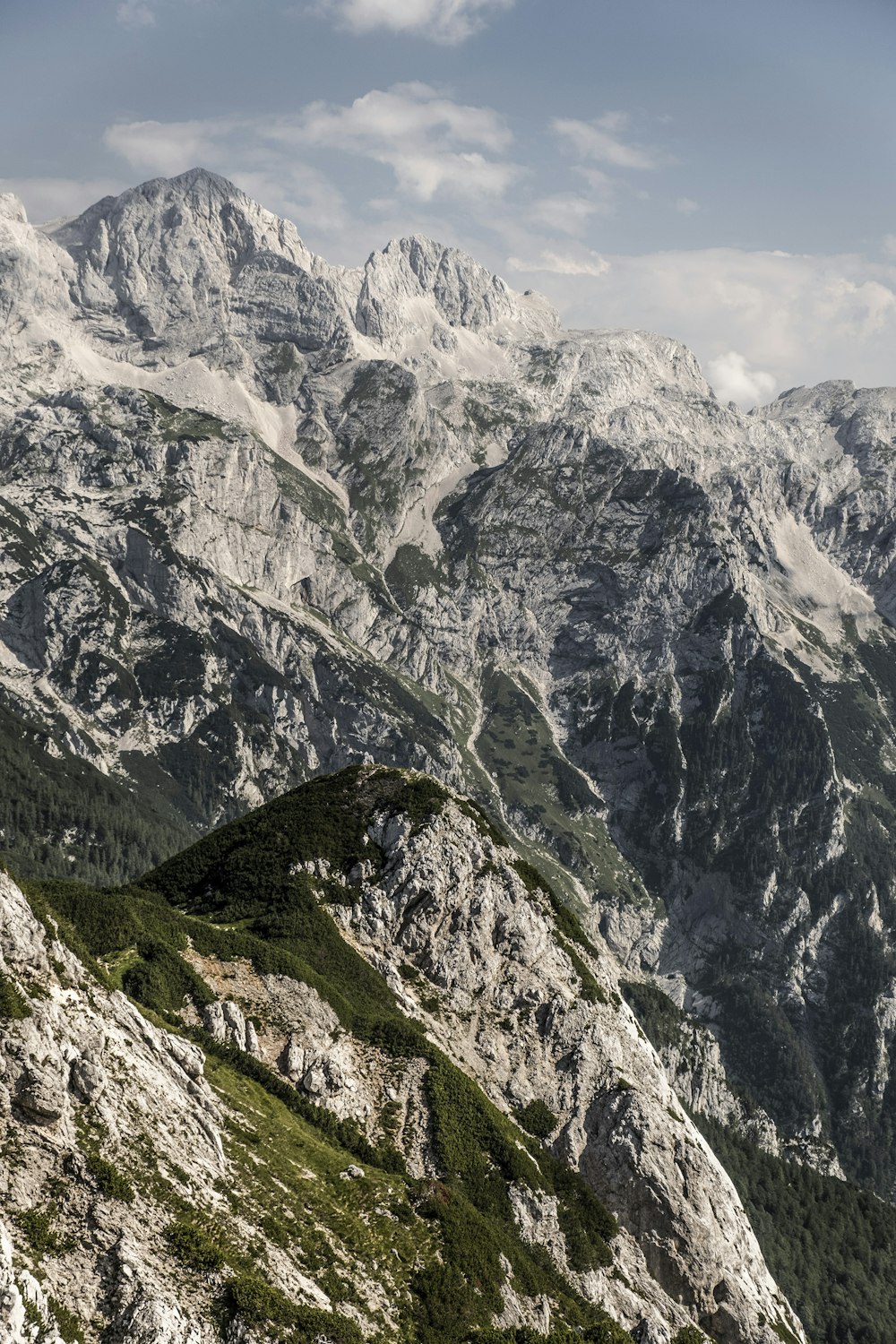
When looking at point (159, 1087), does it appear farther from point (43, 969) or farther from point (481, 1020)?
point (481, 1020)

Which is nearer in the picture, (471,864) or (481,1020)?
(481,1020)

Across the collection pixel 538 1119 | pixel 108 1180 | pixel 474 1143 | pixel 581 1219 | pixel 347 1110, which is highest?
pixel 538 1119

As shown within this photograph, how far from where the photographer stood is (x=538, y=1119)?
354 ft

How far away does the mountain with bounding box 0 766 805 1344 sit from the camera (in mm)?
59156

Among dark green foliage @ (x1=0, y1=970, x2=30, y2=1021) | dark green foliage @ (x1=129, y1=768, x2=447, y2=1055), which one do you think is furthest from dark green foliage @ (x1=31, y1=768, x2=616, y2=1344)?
dark green foliage @ (x1=0, y1=970, x2=30, y2=1021)

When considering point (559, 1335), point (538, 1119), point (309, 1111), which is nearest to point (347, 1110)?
point (309, 1111)

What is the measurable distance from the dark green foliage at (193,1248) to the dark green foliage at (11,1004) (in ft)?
40.9

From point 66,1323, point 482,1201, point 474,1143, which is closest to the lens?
point 66,1323

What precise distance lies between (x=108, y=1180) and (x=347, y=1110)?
3859cm

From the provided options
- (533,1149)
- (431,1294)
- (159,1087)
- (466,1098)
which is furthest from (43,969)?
(533,1149)

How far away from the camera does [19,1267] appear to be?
52.9 m

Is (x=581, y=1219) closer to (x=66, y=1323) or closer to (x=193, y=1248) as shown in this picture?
(x=193, y=1248)

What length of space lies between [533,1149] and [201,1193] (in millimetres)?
44378

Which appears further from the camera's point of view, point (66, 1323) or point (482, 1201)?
point (482, 1201)
